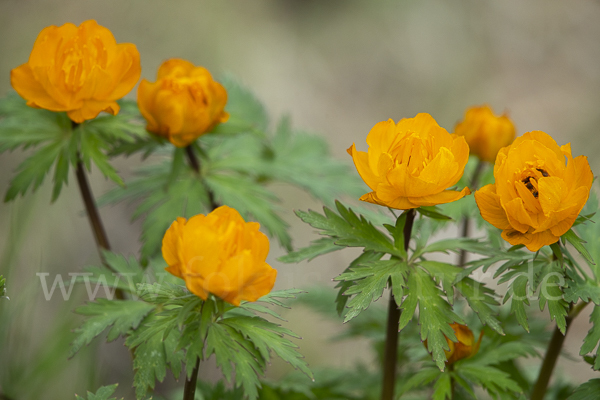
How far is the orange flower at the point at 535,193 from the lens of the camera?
30.8 inches

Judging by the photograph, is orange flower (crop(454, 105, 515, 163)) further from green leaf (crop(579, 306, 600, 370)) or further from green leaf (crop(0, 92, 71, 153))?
green leaf (crop(0, 92, 71, 153))

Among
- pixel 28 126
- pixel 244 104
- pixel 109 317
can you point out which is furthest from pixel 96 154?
pixel 244 104

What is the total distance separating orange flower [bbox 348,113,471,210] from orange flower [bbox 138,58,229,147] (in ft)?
1.35

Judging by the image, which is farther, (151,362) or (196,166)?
(196,166)

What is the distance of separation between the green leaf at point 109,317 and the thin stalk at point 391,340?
0.42m

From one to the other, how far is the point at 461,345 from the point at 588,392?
206 mm

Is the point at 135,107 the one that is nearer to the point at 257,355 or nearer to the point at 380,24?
the point at 257,355

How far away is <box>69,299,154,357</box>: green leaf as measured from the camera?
918 mm

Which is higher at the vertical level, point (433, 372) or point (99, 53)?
point (99, 53)

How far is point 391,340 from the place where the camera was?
1.00 meters

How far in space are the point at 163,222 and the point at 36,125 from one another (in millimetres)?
326

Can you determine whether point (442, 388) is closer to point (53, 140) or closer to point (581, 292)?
point (581, 292)

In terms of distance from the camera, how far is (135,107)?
1246 mm

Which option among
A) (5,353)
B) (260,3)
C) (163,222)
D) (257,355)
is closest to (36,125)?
(163,222)
